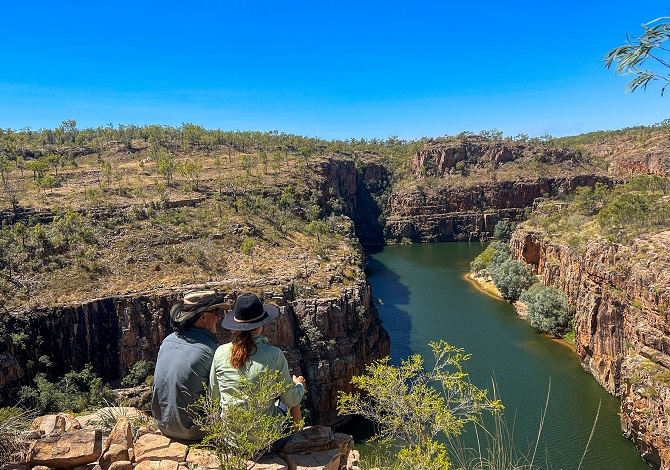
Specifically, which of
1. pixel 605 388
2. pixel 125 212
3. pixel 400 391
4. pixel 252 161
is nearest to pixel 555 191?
pixel 252 161

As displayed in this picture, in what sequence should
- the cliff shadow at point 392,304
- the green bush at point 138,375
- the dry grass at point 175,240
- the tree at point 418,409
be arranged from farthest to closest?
the cliff shadow at point 392,304, the dry grass at point 175,240, the green bush at point 138,375, the tree at point 418,409

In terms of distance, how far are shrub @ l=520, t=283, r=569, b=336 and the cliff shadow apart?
11318 mm

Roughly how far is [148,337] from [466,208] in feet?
266

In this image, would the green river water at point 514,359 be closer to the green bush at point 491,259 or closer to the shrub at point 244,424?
the green bush at point 491,259

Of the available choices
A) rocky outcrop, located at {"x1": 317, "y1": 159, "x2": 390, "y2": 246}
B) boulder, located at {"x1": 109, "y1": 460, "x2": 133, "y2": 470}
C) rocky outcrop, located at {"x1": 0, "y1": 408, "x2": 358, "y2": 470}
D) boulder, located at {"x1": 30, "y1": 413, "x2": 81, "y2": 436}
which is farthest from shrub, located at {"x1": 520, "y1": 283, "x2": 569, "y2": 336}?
boulder, located at {"x1": 109, "y1": 460, "x2": 133, "y2": 470}

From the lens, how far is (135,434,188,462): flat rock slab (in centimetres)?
A: 552

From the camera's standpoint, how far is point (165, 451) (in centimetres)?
565

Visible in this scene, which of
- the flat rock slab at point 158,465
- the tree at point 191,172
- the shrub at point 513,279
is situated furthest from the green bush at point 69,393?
the shrub at point 513,279

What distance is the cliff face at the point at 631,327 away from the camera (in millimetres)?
20502

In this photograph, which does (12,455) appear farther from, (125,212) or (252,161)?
(252,161)

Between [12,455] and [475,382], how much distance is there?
28.4 m

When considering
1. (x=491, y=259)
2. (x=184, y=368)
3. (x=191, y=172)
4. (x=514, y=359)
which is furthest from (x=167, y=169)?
(x=184, y=368)

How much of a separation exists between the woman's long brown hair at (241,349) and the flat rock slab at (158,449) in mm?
1419

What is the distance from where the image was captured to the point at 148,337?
29703 mm
